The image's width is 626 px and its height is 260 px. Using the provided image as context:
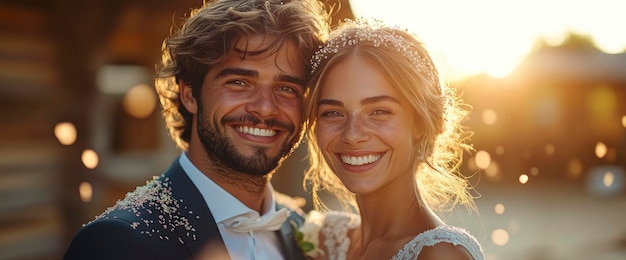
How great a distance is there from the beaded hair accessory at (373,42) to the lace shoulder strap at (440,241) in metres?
0.67

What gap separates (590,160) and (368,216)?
701 inches

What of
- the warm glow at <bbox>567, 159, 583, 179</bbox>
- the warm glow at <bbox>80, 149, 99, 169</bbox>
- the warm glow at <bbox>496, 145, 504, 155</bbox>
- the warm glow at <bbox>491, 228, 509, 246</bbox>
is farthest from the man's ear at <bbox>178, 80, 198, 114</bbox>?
the warm glow at <bbox>567, 159, 583, 179</bbox>

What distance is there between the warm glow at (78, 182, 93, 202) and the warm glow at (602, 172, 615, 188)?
16459mm

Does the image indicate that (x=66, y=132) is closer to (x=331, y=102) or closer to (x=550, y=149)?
(x=331, y=102)

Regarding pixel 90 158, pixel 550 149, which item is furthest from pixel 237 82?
pixel 550 149

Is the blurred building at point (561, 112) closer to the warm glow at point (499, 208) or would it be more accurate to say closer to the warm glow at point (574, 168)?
the warm glow at point (574, 168)

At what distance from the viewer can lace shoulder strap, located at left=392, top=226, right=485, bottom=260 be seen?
2727 mm

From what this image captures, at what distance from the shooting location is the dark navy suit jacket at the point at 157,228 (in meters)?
2.52

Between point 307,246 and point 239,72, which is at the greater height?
point 239,72

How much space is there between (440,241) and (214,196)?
3.27 ft

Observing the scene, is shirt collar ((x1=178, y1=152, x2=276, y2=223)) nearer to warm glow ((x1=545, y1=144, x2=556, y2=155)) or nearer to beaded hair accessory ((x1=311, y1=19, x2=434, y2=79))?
beaded hair accessory ((x1=311, y1=19, x2=434, y2=79))

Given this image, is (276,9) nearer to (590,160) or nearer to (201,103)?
(201,103)

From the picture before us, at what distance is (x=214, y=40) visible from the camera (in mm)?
3199

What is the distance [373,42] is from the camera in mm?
2984
